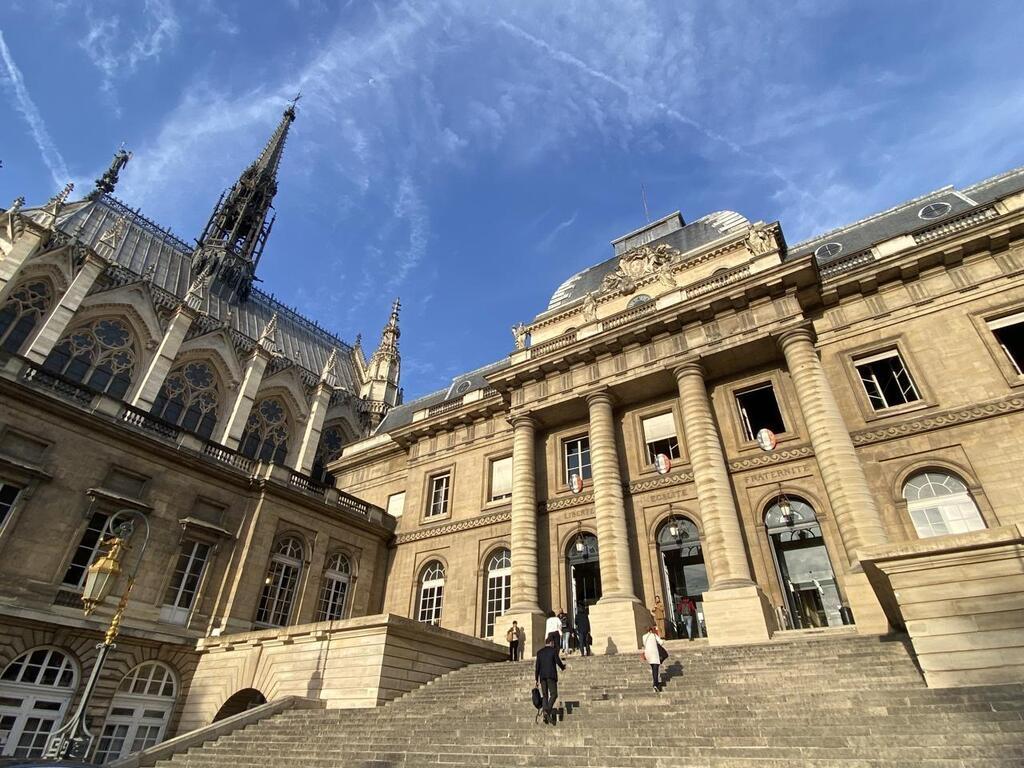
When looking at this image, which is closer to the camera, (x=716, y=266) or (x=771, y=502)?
(x=771, y=502)

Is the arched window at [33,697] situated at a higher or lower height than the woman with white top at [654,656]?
lower

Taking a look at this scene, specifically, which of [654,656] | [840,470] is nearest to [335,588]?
[654,656]

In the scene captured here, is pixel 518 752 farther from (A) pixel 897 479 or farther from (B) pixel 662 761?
(A) pixel 897 479

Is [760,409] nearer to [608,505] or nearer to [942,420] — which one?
[942,420]

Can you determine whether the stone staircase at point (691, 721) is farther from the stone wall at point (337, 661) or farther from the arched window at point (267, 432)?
the arched window at point (267, 432)

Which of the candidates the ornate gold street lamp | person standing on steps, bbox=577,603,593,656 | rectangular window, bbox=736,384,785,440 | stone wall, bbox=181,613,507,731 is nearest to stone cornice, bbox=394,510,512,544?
stone wall, bbox=181,613,507,731

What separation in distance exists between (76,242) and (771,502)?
33.8m

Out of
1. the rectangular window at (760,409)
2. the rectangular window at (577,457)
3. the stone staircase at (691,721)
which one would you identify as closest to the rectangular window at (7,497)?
the stone staircase at (691,721)

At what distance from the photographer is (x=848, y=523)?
521 inches

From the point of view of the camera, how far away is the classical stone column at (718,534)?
13.2m

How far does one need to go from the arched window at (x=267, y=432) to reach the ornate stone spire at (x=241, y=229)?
12502 millimetres

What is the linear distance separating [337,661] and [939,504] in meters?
15.4

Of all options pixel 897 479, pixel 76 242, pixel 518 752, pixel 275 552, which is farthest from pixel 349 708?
pixel 76 242

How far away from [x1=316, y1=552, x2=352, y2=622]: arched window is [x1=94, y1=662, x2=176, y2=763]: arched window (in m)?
5.58
